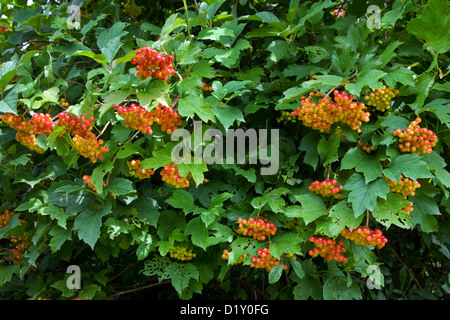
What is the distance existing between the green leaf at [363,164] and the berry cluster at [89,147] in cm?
95

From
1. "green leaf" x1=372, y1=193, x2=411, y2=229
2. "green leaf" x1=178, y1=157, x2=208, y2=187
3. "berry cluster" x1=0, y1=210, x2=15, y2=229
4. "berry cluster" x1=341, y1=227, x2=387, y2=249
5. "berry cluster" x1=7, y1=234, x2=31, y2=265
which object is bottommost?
"berry cluster" x1=7, y1=234, x2=31, y2=265

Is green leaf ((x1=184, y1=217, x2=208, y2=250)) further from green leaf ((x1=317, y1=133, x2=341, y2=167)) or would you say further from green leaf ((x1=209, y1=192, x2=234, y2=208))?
green leaf ((x1=317, y1=133, x2=341, y2=167))

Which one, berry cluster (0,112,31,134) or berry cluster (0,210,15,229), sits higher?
berry cluster (0,112,31,134)

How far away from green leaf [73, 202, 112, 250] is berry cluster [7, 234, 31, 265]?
19.2 inches

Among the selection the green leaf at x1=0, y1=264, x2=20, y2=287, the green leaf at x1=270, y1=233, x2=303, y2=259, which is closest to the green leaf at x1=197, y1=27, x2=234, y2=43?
the green leaf at x1=270, y1=233, x2=303, y2=259

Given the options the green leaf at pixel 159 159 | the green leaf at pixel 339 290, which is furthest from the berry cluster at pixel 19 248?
the green leaf at pixel 339 290

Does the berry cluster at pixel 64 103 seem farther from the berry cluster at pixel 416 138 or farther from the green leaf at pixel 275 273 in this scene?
the berry cluster at pixel 416 138

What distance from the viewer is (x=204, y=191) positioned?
75.8 inches

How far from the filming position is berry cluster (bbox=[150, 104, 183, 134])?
1572 mm

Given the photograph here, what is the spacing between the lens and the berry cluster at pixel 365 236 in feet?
5.42

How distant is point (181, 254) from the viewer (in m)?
1.91

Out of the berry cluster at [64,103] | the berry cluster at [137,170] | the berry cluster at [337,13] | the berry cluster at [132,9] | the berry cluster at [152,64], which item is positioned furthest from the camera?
the berry cluster at [132,9]

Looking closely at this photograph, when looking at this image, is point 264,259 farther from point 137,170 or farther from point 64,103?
point 64,103
